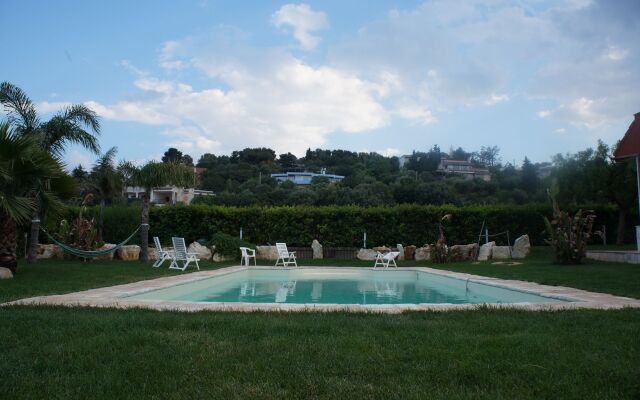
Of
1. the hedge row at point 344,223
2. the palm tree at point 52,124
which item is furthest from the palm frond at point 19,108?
the hedge row at point 344,223

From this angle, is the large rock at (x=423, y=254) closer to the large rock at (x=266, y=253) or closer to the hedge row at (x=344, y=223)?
the hedge row at (x=344, y=223)

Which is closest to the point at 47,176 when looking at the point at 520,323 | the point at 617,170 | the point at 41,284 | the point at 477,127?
the point at 41,284

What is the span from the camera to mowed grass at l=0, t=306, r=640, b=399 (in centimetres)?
266

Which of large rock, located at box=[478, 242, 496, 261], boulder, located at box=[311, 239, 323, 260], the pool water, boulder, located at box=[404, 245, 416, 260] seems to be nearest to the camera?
the pool water

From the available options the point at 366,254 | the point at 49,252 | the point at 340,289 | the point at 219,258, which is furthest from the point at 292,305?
the point at 49,252

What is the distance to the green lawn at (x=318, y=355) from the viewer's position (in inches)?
105

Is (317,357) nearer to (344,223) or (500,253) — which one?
(500,253)

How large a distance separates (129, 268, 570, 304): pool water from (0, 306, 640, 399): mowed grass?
105 inches

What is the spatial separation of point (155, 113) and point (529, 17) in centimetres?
1552

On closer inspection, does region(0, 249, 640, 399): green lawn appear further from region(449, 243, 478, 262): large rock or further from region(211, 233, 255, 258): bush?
region(211, 233, 255, 258): bush

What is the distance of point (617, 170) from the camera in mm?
19453

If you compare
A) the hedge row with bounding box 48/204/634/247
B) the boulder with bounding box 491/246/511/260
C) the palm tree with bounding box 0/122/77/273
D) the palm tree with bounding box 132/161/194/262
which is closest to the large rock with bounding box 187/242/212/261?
the palm tree with bounding box 132/161/194/262

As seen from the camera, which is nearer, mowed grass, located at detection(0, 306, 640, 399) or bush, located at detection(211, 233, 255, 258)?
mowed grass, located at detection(0, 306, 640, 399)

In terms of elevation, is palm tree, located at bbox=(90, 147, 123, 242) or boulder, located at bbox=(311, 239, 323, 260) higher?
palm tree, located at bbox=(90, 147, 123, 242)
